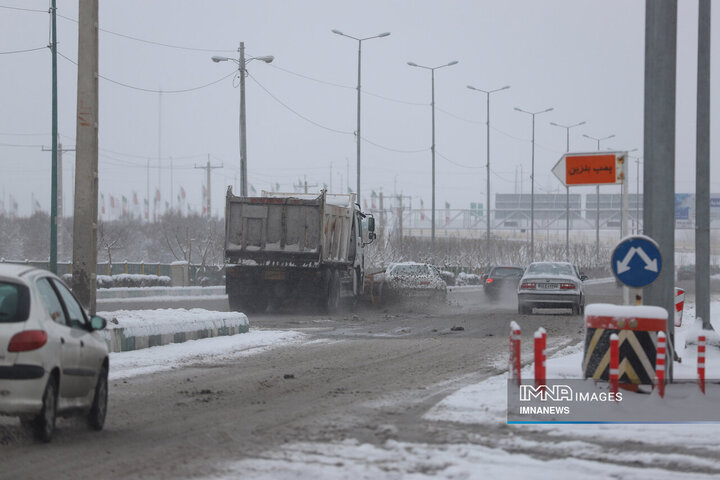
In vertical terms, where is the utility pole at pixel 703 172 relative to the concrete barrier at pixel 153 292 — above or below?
above

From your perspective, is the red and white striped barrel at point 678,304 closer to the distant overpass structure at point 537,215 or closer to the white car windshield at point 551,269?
the white car windshield at point 551,269

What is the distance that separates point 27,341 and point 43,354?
170mm

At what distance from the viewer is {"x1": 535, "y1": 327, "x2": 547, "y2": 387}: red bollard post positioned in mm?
11188

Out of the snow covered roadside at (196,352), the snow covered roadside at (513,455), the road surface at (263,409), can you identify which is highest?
the snow covered roadside at (513,455)

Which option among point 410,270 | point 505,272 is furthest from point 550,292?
point 505,272

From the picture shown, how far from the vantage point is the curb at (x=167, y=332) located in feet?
56.8

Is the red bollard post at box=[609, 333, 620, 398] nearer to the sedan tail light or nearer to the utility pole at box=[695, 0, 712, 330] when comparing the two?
the sedan tail light

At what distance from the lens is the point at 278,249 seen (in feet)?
99.0

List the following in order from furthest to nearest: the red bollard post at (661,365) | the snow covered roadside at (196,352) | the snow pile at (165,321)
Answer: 1. the snow pile at (165,321)
2. the snow covered roadside at (196,352)
3. the red bollard post at (661,365)

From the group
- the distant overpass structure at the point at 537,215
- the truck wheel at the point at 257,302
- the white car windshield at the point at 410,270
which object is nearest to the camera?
the truck wheel at the point at 257,302

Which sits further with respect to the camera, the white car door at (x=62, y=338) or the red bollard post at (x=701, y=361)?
the red bollard post at (x=701, y=361)

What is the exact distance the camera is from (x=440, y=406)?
10.9 metres

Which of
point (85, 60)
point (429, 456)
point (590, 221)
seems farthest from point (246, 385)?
point (590, 221)

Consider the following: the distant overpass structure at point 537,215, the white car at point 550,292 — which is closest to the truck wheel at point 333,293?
the white car at point 550,292
